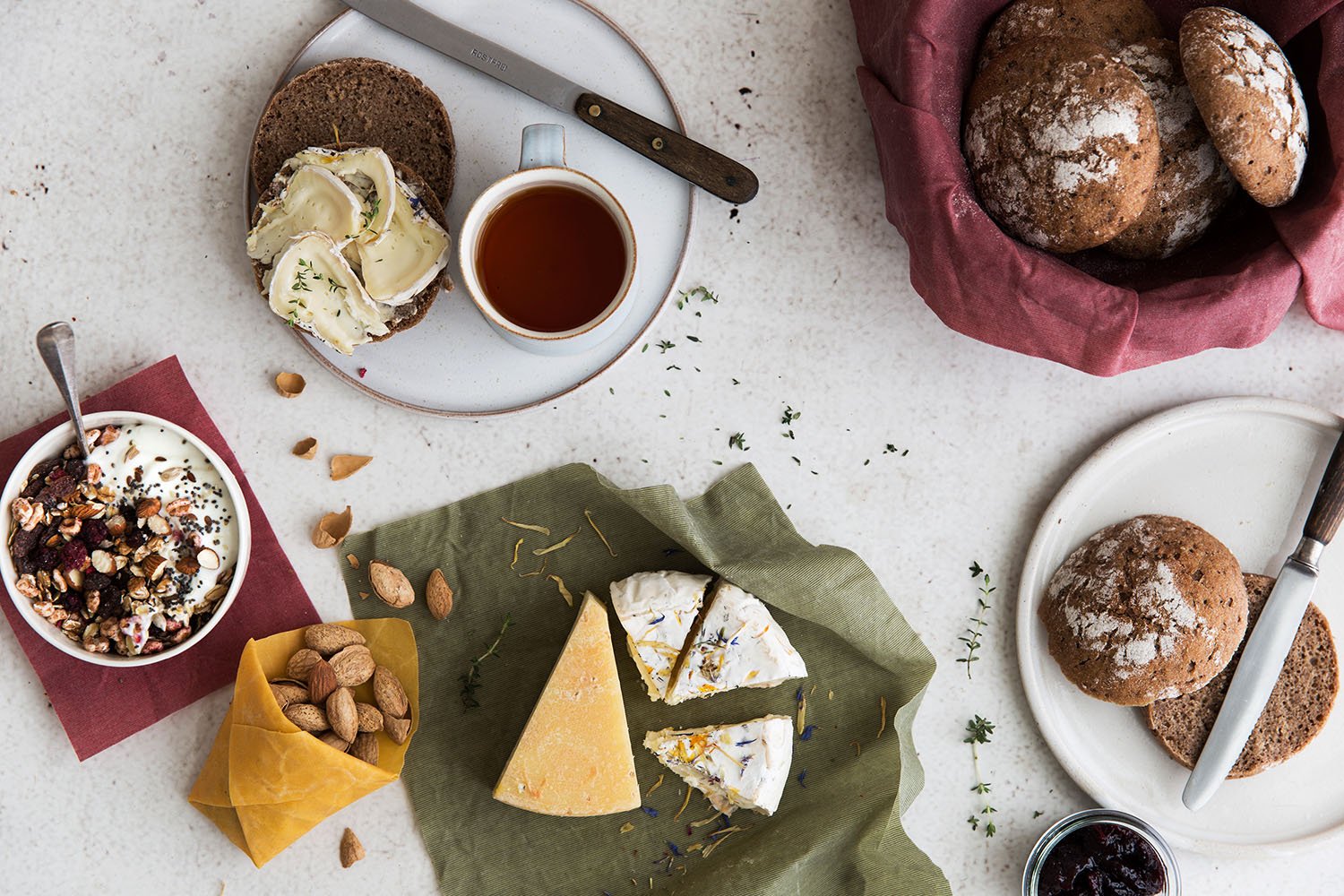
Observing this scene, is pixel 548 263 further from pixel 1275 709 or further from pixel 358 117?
pixel 1275 709

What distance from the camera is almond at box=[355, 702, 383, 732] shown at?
1.44 meters

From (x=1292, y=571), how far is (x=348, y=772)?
151 centimetres

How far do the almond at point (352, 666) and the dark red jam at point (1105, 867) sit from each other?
3.73ft

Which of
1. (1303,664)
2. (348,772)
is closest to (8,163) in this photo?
(348,772)

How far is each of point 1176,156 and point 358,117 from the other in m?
1.20

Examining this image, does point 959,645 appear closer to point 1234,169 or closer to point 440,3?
point 1234,169

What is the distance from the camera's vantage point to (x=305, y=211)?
131 centimetres

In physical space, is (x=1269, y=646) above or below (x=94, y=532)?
above

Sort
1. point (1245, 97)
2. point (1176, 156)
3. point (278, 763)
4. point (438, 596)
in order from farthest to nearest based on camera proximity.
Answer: point (438, 596), point (278, 763), point (1176, 156), point (1245, 97)

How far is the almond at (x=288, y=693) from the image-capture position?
55.5 inches

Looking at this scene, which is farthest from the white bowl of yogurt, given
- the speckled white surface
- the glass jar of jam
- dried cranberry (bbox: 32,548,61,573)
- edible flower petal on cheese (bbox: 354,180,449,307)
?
the glass jar of jam

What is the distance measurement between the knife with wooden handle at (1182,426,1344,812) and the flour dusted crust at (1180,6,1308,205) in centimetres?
52

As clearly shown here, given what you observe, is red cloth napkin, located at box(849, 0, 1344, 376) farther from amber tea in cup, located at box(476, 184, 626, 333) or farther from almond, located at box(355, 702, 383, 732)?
almond, located at box(355, 702, 383, 732)

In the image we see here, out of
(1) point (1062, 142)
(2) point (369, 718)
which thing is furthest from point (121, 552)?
(1) point (1062, 142)
